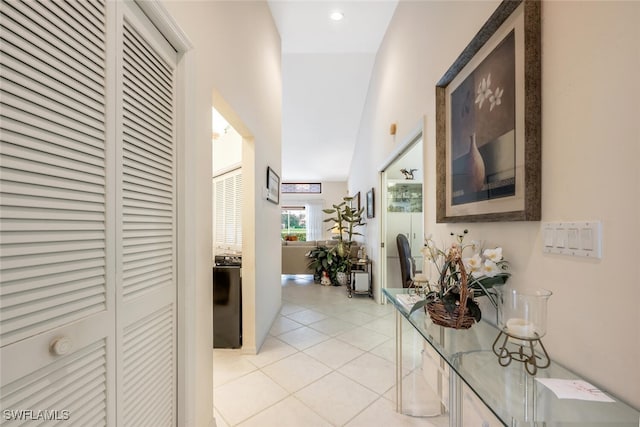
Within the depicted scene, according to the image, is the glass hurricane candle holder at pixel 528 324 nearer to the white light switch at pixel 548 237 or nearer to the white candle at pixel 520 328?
the white candle at pixel 520 328

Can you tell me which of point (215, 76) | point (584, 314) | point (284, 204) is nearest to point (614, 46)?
point (584, 314)

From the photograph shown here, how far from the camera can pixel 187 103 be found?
4.24ft

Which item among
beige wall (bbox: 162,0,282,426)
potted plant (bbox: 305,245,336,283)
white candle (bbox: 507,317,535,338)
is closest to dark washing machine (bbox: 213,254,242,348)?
beige wall (bbox: 162,0,282,426)

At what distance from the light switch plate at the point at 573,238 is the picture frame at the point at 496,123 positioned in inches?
2.9

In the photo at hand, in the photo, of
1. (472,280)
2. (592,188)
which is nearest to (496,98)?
(592,188)

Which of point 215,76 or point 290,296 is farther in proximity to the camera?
point 290,296

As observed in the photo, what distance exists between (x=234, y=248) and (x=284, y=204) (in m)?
6.83

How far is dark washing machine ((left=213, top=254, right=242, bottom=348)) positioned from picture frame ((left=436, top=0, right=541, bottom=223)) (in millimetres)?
1927

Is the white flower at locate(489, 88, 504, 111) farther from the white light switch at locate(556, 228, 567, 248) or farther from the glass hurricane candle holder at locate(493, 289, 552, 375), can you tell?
the glass hurricane candle holder at locate(493, 289, 552, 375)

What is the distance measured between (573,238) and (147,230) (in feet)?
4.90

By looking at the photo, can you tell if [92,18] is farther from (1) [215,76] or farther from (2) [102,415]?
(2) [102,415]

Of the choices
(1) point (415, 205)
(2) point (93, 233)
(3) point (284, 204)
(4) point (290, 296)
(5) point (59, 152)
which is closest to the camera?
(5) point (59, 152)

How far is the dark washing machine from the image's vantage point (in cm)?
252

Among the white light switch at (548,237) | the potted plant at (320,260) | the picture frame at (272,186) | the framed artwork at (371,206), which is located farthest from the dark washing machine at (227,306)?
the potted plant at (320,260)
